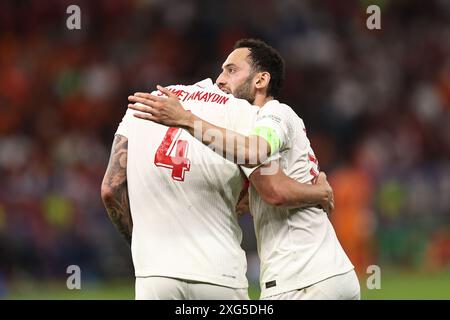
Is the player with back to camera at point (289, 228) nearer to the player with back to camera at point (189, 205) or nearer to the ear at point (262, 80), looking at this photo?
the player with back to camera at point (189, 205)

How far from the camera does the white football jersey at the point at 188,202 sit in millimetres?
4445

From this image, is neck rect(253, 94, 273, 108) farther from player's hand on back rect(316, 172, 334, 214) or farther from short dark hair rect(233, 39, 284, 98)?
player's hand on back rect(316, 172, 334, 214)

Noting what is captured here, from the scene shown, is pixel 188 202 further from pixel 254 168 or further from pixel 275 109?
pixel 275 109

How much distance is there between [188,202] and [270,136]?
21.6 inches

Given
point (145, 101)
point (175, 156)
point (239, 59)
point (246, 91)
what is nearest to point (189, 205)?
point (175, 156)

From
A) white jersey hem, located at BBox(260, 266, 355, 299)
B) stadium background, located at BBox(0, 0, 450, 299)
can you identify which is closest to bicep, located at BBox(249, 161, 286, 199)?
white jersey hem, located at BBox(260, 266, 355, 299)

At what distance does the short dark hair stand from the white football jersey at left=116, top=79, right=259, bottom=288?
48cm

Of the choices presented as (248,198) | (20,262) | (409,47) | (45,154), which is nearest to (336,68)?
(409,47)

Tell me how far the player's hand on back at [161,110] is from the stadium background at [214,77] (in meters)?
6.71

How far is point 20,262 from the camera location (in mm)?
11438

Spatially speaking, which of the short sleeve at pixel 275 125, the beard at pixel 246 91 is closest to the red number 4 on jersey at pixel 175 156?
the short sleeve at pixel 275 125

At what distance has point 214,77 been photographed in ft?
47.5

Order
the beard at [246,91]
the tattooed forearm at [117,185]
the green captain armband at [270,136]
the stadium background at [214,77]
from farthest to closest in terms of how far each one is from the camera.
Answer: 1. the stadium background at [214,77]
2. the beard at [246,91]
3. the tattooed forearm at [117,185]
4. the green captain armband at [270,136]
